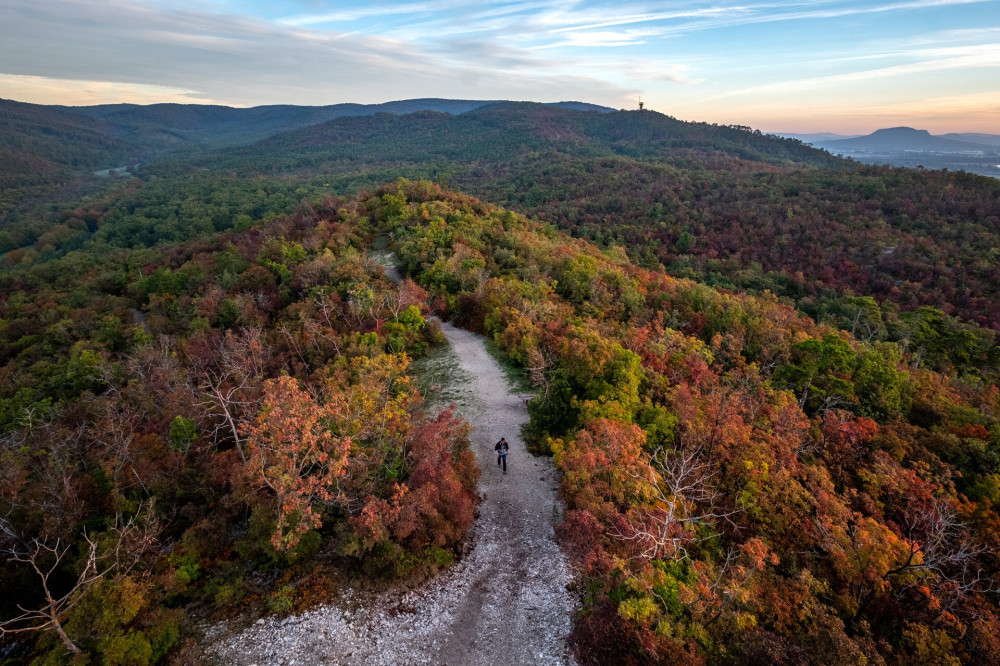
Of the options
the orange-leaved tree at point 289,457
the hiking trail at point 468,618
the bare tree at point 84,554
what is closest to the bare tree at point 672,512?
the hiking trail at point 468,618

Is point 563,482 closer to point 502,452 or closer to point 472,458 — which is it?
point 502,452

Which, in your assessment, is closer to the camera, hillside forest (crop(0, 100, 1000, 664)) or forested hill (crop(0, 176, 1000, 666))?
forested hill (crop(0, 176, 1000, 666))

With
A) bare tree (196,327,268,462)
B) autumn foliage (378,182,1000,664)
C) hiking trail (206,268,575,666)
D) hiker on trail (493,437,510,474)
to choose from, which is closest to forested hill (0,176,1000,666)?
autumn foliage (378,182,1000,664)

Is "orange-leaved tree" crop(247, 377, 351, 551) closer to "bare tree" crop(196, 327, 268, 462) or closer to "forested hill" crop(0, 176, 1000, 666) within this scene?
"forested hill" crop(0, 176, 1000, 666)

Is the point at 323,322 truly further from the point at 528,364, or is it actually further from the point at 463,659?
the point at 463,659

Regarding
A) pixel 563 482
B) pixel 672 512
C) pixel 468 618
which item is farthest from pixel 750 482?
pixel 468 618

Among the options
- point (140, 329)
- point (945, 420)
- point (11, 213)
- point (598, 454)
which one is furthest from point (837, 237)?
point (11, 213)
